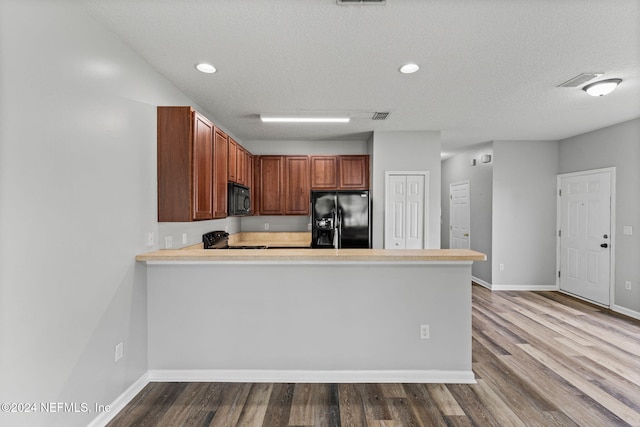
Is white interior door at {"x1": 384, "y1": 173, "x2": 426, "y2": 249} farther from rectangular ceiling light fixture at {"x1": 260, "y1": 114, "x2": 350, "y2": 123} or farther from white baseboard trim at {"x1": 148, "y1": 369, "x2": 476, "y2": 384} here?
white baseboard trim at {"x1": 148, "y1": 369, "x2": 476, "y2": 384}

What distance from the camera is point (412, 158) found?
4.72 meters

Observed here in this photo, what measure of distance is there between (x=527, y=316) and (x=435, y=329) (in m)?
2.53

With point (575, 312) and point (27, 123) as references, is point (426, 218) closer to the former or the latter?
point (575, 312)

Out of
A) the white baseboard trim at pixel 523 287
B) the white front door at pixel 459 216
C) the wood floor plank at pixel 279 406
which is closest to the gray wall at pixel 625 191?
the white baseboard trim at pixel 523 287

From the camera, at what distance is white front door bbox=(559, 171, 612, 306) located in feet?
14.8

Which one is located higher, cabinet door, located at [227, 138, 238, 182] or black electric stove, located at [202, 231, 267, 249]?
cabinet door, located at [227, 138, 238, 182]

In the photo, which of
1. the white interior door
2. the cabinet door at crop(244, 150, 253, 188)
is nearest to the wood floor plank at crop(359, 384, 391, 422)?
the white interior door

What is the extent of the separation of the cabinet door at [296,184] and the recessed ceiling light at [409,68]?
2.71 meters

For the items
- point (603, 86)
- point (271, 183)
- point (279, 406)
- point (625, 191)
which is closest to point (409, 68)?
point (603, 86)

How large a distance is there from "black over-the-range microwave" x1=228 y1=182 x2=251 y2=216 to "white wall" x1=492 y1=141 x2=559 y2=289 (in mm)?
4394

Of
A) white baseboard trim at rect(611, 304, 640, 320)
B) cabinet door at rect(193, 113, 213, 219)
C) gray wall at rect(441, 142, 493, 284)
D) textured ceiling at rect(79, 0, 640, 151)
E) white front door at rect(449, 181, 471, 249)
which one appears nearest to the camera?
textured ceiling at rect(79, 0, 640, 151)

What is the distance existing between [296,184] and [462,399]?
12.3 feet

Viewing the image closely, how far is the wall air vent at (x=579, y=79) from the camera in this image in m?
2.68

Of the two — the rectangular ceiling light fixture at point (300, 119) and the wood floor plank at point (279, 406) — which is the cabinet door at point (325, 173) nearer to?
the rectangular ceiling light fixture at point (300, 119)
